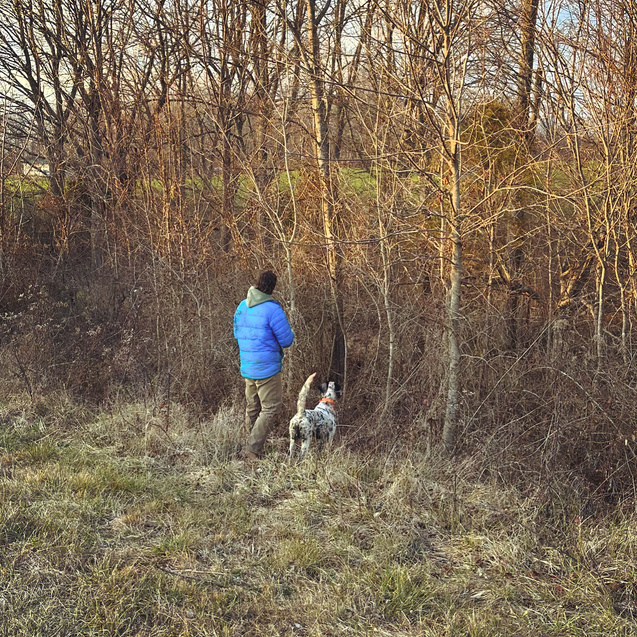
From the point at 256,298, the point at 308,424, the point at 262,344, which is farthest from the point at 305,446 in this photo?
the point at 256,298

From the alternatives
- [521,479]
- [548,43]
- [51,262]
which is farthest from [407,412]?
[51,262]

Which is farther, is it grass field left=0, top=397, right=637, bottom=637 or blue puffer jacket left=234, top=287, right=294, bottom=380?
blue puffer jacket left=234, top=287, right=294, bottom=380

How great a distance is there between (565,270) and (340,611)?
6.13 metres

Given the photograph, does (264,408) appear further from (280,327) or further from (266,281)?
(266,281)

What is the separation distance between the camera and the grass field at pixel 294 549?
3.22 metres

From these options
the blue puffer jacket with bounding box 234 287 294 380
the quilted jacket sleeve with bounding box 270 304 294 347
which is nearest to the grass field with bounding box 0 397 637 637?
the blue puffer jacket with bounding box 234 287 294 380

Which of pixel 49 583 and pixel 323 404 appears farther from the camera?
pixel 323 404

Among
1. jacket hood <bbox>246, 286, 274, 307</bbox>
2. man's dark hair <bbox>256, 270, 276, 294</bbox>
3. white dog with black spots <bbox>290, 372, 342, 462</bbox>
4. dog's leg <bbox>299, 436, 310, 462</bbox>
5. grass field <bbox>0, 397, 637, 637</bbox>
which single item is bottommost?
grass field <bbox>0, 397, 637, 637</bbox>

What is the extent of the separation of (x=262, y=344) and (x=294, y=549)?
2.20 metres

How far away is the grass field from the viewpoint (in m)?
3.22

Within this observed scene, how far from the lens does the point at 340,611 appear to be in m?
3.29

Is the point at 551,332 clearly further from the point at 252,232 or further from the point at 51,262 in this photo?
the point at 51,262

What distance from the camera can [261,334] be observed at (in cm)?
561

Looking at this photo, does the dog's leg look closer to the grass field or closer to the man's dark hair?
the grass field
